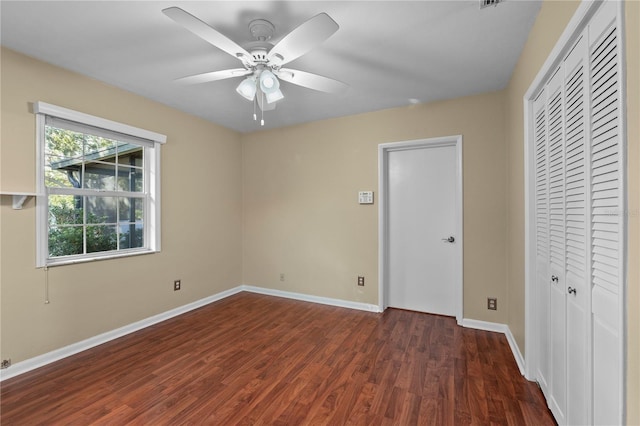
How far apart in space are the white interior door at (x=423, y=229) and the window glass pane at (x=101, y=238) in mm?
3100

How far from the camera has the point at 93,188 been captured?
274 centimetres

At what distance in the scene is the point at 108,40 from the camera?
80.8 inches

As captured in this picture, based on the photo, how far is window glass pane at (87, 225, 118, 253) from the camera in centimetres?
272

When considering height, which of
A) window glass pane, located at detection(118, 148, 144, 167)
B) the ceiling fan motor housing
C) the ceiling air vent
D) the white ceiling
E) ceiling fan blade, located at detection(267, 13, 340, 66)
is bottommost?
window glass pane, located at detection(118, 148, 144, 167)

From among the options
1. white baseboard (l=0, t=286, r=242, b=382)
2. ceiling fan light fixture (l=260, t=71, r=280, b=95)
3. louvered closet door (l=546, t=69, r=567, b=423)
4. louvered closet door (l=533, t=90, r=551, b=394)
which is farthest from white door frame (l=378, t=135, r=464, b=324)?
white baseboard (l=0, t=286, r=242, b=382)

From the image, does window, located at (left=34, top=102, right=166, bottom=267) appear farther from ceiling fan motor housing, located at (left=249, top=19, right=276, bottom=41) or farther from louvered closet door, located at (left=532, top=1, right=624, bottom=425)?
louvered closet door, located at (left=532, top=1, right=624, bottom=425)

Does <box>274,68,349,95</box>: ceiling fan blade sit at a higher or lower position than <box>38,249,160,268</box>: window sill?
higher

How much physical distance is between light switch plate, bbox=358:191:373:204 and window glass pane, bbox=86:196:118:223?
2.72m

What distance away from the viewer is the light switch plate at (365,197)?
11.5 ft

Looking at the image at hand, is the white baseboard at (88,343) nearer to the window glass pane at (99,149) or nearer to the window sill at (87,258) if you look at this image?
the window sill at (87,258)

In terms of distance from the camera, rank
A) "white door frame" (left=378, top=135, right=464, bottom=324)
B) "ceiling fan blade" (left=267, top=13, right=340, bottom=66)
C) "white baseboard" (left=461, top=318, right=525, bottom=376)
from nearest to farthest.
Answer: "ceiling fan blade" (left=267, top=13, right=340, bottom=66) → "white baseboard" (left=461, top=318, right=525, bottom=376) → "white door frame" (left=378, top=135, right=464, bottom=324)

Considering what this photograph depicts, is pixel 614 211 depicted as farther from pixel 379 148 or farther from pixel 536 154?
pixel 379 148

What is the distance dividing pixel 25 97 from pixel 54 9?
35.0 inches

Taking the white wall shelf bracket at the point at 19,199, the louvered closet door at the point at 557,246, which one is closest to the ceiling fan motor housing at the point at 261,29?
the louvered closet door at the point at 557,246
